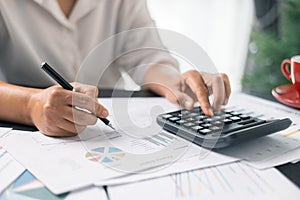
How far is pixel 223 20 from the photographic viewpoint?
1900 millimetres

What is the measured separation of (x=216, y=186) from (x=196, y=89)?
0.94 feet

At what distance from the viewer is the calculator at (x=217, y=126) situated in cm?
53

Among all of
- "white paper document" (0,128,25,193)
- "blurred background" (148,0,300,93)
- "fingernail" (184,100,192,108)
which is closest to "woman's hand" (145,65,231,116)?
"fingernail" (184,100,192,108)

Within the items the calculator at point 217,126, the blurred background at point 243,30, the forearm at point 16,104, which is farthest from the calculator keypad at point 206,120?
the blurred background at point 243,30

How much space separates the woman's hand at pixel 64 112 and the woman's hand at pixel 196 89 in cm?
18

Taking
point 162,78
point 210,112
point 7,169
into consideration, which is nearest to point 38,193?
point 7,169

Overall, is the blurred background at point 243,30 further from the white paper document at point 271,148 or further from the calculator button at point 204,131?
the calculator button at point 204,131

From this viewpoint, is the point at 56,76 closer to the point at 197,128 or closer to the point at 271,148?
the point at 197,128

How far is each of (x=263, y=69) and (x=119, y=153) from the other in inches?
50.6

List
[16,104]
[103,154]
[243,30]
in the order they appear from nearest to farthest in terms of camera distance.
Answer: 1. [103,154]
2. [16,104]
3. [243,30]

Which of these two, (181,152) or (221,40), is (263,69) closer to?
(221,40)

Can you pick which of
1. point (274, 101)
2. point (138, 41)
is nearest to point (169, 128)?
point (274, 101)

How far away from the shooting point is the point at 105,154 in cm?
53

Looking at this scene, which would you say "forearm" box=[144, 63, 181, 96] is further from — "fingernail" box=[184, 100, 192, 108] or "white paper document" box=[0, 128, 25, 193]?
"white paper document" box=[0, 128, 25, 193]
